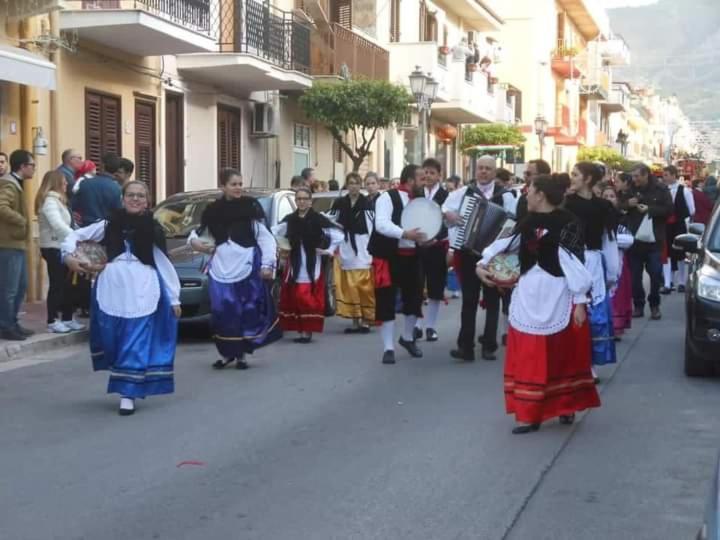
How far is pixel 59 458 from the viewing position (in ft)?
24.0

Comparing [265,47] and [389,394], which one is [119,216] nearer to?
[389,394]

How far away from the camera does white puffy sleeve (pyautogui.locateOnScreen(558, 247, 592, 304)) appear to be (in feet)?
25.8

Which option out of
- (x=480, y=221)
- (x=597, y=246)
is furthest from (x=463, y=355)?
(x=597, y=246)

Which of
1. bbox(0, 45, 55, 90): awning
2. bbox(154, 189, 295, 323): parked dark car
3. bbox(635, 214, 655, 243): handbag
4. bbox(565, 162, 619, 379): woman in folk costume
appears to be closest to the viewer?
bbox(565, 162, 619, 379): woman in folk costume

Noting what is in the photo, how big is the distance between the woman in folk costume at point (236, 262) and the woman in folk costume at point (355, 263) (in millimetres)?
2994

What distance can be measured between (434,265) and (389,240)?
0.70 meters

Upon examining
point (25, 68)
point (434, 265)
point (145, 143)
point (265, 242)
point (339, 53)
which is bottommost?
point (434, 265)

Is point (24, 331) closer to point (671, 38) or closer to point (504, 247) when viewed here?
point (504, 247)

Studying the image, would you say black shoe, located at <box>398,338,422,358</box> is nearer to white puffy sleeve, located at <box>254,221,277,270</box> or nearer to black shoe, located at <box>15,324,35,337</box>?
white puffy sleeve, located at <box>254,221,277,270</box>

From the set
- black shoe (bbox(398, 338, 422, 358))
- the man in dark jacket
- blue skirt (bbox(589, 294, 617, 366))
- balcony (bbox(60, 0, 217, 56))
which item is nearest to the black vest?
black shoe (bbox(398, 338, 422, 358))

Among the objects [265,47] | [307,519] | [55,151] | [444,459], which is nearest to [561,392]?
[444,459]

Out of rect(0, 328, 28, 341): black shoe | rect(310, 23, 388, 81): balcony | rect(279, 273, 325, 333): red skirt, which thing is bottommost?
rect(0, 328, 28, 341): black shoe

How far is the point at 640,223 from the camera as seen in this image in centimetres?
1524

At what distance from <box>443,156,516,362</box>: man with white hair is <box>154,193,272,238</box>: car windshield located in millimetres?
3471
